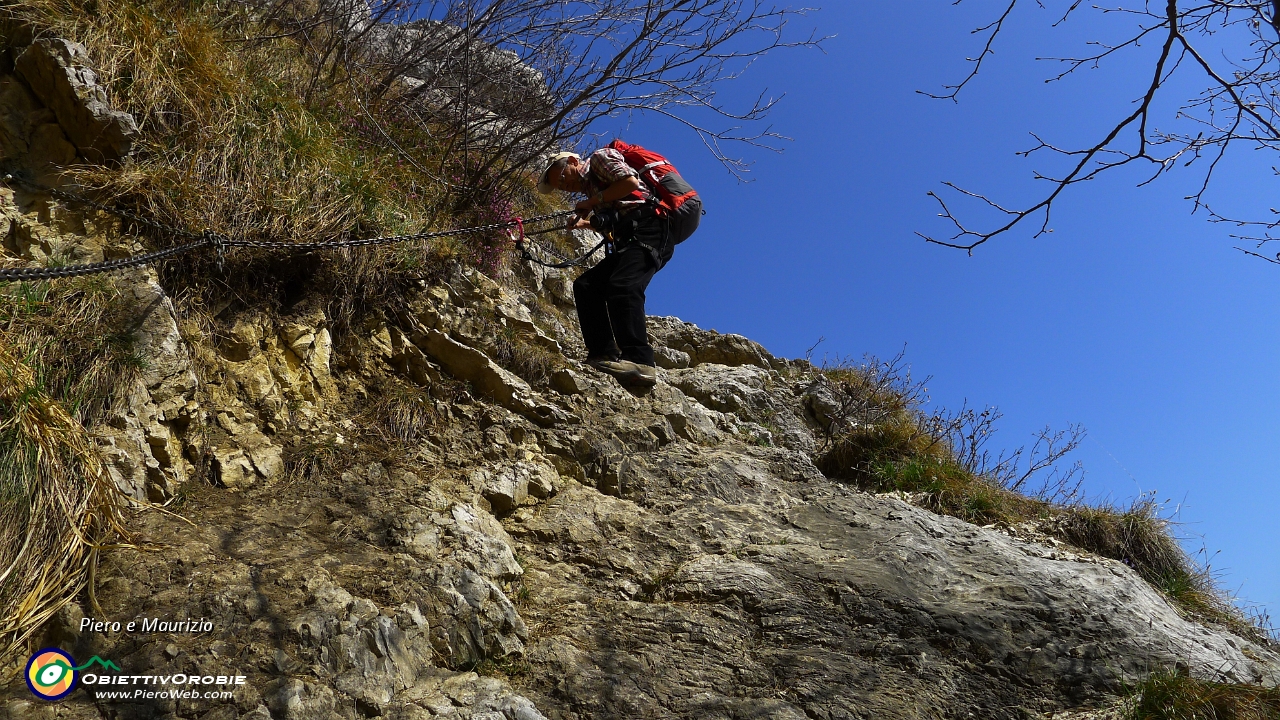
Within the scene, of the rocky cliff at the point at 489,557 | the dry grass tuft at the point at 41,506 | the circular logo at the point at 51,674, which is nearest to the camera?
the circular logo at the point at 51,674

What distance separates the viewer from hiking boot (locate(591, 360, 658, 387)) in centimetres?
479

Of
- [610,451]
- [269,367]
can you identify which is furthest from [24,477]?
[610,451]

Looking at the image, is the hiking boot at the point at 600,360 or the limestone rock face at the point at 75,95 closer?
the limestone rock face at the point at 75,95

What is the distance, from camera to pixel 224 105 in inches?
162

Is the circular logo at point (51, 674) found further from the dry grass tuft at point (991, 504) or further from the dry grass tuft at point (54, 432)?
the dry grass tuft at point (991, 504)

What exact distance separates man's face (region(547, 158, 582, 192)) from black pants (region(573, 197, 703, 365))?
1.75 feet

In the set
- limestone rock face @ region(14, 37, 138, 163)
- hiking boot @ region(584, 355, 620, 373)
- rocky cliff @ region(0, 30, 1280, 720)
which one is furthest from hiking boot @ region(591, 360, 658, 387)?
limestone rock face @ region(14, 37, 138, 163)

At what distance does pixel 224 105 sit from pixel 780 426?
168 inches

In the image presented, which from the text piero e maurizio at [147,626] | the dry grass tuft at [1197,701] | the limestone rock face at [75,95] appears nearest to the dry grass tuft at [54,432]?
the text piero e maurizio at [147,626]

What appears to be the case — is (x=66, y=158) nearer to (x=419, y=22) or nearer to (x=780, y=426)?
(x=419, y=22)

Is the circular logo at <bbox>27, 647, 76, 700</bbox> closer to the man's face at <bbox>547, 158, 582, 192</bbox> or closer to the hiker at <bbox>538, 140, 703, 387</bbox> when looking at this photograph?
the hiker at <bbox>538, 140, 703, 387</bbox>

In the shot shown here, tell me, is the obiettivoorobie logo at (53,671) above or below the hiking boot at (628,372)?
below

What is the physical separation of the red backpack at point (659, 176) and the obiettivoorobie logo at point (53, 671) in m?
3.81

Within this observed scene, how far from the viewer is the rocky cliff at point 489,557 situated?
2531 millimetres
